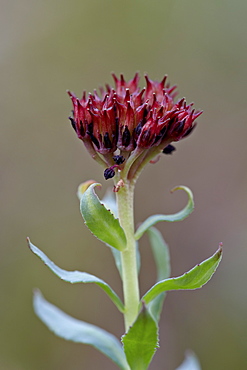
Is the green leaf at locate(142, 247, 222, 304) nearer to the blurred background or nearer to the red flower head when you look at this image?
the red flower head

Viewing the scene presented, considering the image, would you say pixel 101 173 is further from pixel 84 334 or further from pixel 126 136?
pixel 126 136

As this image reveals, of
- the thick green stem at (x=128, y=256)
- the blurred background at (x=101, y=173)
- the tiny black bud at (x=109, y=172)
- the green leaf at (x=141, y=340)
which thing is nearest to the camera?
the green leaf at (x=141, y=340)

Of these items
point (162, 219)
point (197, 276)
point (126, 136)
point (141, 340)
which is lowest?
point (141, 340)

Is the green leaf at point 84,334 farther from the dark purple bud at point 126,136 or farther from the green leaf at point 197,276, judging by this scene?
the dark purple bud at point 126,136

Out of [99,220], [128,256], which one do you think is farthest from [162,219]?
[99,220]

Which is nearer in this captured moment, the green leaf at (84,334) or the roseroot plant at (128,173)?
the roseroot plant at (128,173)

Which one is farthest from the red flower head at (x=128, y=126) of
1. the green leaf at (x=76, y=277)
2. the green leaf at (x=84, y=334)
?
the green leaf at (x=84, y=334)
